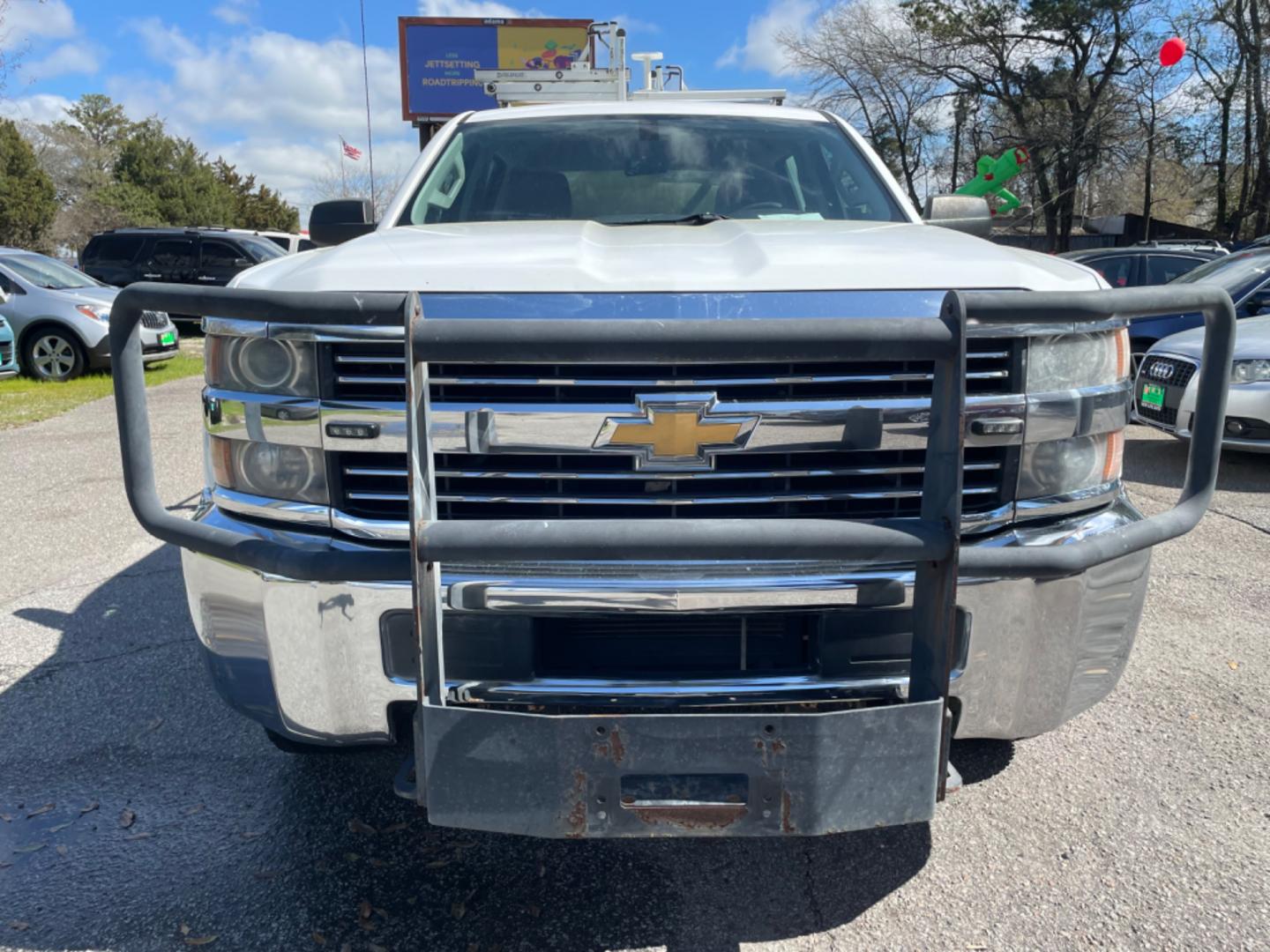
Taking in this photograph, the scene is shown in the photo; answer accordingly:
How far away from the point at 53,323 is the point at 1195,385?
12.9 meters

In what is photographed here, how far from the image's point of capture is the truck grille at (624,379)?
77.6 inches

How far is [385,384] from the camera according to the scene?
2041 millimetres

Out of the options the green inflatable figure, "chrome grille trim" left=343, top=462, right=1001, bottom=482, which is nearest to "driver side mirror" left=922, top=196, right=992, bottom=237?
"chrome grille trim" left=343, top=462, right=1001, bottom=482

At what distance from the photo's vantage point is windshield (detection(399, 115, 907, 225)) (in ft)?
11.7

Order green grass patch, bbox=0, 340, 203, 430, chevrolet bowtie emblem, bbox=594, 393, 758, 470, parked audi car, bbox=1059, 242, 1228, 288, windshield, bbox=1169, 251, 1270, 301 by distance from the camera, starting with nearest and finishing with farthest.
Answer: chevrolet bowtie emblem, bbox=594, 393, 758, 470
windshield, bbox=1169, 251, 1270, 301
green grass patch, bbox=0, 340, 203, 430
parked audi car, bbox=1059, 242, 1228, 288

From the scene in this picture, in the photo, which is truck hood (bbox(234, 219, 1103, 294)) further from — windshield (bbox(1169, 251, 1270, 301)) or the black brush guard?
windshield (bbox(1169, 251, 1270, 301))

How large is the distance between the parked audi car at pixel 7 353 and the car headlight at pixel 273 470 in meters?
12.1

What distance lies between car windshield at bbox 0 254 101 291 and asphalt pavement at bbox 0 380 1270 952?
11194 millimetres

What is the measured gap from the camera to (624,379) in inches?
77.7

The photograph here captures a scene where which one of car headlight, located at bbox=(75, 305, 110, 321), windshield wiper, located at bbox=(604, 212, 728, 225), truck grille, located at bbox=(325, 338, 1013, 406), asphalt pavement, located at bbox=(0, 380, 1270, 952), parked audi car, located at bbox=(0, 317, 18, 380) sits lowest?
asphalt pavement, located at bbox=(0, 380, 1270, 952)

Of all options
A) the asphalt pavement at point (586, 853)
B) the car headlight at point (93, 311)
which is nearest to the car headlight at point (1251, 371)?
the asphalt pavement at point (586, 853)

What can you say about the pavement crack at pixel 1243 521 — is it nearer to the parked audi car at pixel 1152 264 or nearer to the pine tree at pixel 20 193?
the parked audi car at pixel 1152 264

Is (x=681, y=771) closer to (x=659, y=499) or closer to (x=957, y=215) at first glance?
(x=659, y=499)

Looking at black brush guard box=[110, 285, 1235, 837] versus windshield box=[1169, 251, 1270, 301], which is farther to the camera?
windshield box=[1169, 251, 1270, 301]
